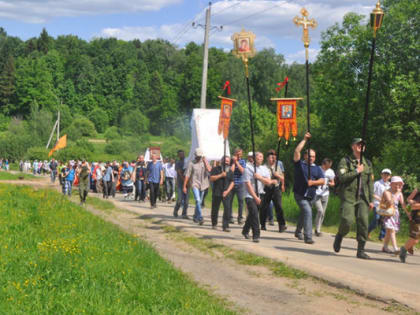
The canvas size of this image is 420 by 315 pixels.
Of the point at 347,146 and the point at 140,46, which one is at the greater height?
the point at 140,46

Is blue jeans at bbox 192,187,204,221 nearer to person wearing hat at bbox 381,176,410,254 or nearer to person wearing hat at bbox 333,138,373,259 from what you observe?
person wearing hat at bbox 381,176,410,254

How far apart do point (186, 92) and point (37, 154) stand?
3271 centimetres

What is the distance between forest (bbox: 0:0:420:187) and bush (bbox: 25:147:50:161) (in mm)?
158

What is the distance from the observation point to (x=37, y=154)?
3282 inches

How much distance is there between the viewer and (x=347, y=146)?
139 feet

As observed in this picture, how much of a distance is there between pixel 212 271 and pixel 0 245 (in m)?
3.39

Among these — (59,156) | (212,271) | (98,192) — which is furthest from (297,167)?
(59,156)

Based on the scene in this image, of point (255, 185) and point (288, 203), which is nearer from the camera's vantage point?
point (255, 185)

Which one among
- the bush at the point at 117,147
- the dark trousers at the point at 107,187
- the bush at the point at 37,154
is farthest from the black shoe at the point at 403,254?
the bush at the point at 37,154

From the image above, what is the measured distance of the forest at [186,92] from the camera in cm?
3572

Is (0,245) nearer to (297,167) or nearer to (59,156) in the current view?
(297,167)

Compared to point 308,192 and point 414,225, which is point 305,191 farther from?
point 414,225

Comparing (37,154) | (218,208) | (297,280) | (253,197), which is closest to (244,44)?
(253,197)

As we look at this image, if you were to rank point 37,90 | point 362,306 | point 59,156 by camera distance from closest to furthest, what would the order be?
point 362,306 → point 59,156 → point 37,90
